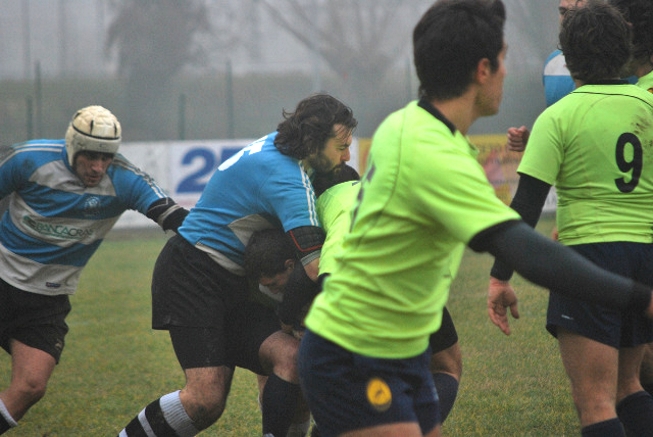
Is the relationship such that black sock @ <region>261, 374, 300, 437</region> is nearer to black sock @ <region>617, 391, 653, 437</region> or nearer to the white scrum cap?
black sock @ <region>617, 391, 653, 437</region>

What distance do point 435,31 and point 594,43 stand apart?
3.76 ft

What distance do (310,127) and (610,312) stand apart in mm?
1451

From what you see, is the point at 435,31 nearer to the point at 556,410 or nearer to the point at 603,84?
the point at 603,84

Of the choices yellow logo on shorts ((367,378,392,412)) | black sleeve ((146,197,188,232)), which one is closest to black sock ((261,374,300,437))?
black sleeve ((146,197,188,232))

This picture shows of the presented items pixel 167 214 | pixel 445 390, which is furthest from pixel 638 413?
pixel 167 214

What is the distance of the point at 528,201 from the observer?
11.4 ft

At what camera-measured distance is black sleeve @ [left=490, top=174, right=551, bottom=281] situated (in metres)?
3.46

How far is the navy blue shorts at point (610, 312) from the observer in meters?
3.40

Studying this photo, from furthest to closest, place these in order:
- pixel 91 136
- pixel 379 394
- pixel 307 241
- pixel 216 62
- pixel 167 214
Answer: pixel 216 62, pixel 91 136, pixel 167 214, pixel 307 241, pixel 379 394

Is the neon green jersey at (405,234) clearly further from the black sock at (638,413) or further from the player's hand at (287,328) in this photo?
the player's hand at (287,328)

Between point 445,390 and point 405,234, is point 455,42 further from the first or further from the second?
point 445,390

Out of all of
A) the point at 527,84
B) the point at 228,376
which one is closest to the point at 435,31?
the point at 228,376

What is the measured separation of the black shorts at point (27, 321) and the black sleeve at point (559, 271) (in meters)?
3.19

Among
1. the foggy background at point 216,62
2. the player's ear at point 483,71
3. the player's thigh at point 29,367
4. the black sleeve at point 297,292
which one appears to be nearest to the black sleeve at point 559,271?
the player's ear at point 483,71
